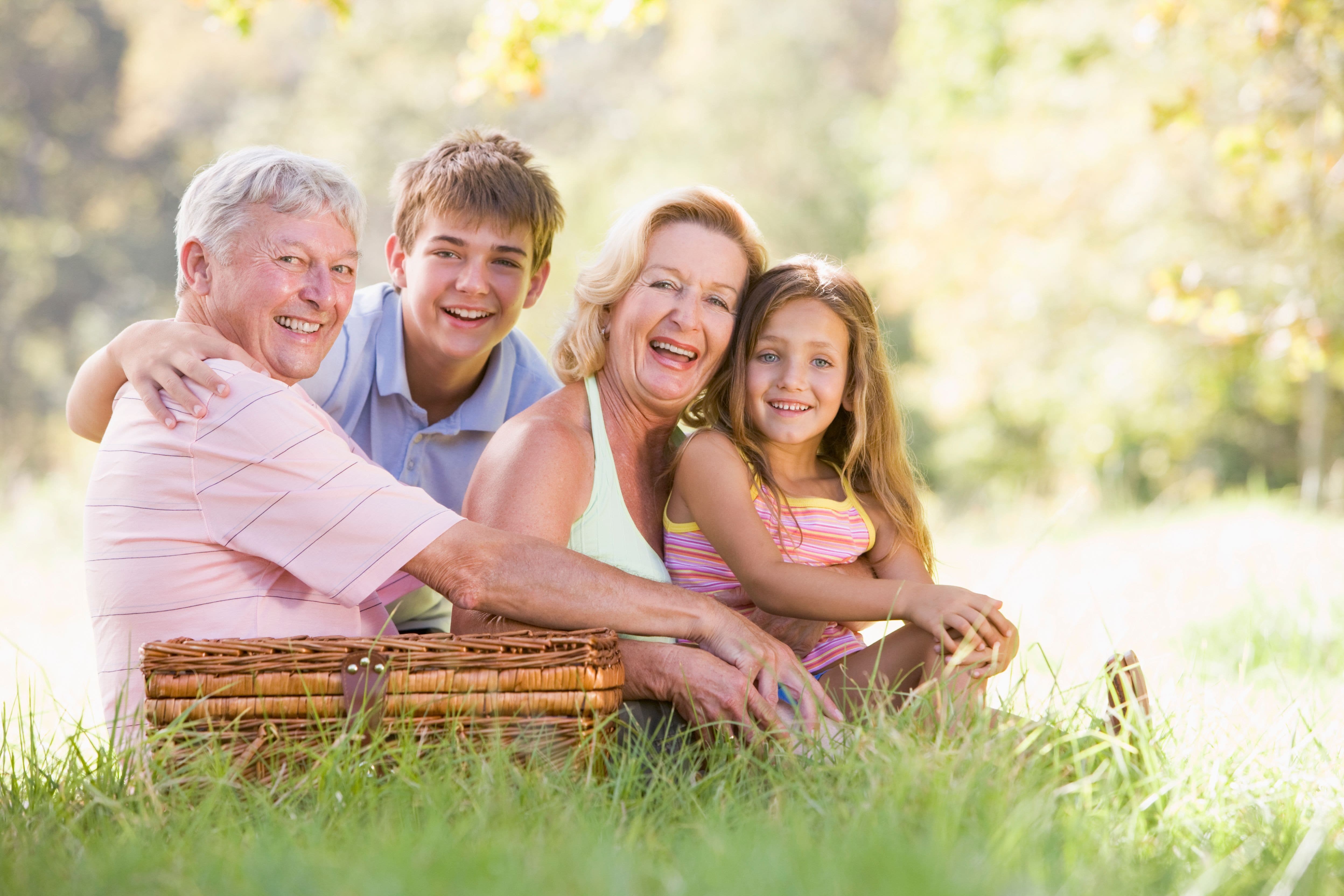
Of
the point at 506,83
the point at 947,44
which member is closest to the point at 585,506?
the point at 506,83

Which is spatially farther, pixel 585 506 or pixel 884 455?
pixel 884 455

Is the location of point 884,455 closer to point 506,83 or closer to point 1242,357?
point 506,83

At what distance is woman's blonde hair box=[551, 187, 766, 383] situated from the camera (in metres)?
2.97

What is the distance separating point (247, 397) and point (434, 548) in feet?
1.61

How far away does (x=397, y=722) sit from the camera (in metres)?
2.19

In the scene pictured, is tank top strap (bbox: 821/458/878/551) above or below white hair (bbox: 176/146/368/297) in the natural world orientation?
below

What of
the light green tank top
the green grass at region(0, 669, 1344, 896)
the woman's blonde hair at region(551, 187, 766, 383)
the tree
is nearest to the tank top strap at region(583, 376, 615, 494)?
the light green tank top

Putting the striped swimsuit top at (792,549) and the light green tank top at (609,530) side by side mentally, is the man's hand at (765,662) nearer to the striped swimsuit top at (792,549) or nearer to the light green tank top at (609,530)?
the light green tank top at (609,530)

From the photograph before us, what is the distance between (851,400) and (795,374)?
0.88 feet

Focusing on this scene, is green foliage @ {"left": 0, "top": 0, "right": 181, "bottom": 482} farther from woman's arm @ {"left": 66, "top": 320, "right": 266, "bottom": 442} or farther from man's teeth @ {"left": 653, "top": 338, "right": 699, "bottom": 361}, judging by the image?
man's teeth @ {"left": 653, "top": 338, "right": 699, "bottom": 361}

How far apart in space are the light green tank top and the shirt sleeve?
20.5 inches

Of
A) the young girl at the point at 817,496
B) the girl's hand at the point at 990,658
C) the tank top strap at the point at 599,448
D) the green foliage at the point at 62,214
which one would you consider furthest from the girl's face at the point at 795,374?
the green foliage at the point at 62,214

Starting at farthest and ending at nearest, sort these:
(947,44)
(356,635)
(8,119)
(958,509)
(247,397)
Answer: (8,119) < (958,509) < (947,44) < (356,635) < (247,397)

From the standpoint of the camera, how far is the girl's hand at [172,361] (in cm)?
231
